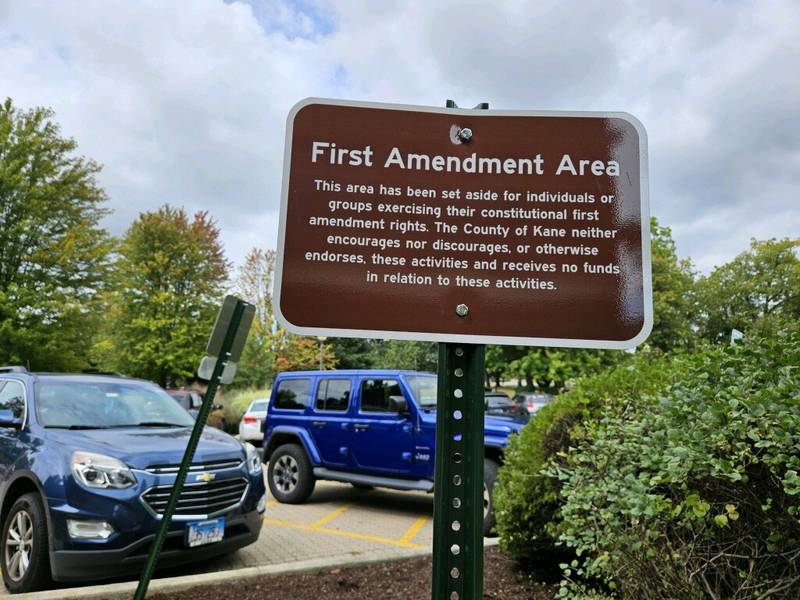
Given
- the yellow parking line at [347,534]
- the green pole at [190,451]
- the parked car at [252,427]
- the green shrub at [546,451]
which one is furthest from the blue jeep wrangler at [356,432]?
the parked car at [252,427]

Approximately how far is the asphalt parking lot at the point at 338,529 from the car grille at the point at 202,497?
66 centimetres

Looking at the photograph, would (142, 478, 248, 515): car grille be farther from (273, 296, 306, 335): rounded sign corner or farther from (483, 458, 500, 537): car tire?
(273, 296, 306, 335): rounded sign corner

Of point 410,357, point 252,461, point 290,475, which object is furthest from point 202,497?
point 410,357

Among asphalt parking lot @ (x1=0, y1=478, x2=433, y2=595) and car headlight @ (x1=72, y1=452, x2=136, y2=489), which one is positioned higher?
car headlight @ (x1=72, y1=452, x2=136, y2=489)

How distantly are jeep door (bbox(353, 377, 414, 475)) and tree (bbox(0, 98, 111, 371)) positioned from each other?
67.1 feet

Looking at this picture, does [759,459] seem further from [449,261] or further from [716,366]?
[449,261]

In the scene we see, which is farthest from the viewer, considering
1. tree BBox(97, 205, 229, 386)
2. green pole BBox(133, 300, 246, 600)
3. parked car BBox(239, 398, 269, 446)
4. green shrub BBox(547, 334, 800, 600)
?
tree BBox(97, 205, 229, 386)

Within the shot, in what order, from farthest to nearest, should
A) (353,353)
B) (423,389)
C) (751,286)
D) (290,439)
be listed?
(751,286) → (353,353) → (290,439) → (423,389)

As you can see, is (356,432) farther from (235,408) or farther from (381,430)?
(235,408)

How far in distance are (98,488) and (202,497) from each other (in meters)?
0.84

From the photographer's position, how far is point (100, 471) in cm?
463

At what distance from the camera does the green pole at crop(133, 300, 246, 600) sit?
324cm

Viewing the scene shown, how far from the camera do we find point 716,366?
2504 mm

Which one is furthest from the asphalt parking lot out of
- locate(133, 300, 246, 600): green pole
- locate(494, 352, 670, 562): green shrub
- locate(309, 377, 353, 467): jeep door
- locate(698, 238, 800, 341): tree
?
locate(698, 238, 800, 341): tree
